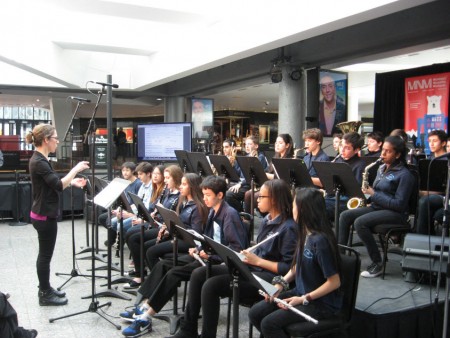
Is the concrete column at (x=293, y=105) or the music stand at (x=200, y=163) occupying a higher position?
the concrete column at (x=293, y=105)

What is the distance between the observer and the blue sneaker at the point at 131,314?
3705mm

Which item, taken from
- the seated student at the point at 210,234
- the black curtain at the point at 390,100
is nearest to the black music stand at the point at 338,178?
the seated student at the point at 210,234

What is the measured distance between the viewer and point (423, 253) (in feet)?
11.2

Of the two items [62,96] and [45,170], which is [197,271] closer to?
[45,170]

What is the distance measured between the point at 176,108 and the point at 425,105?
7696mm

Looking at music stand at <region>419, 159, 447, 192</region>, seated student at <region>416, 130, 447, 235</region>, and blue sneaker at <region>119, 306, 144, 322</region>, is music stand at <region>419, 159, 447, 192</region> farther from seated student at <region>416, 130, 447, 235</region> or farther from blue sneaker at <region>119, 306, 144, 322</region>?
blue sneaker at <region>119, 306, 144, 322</region>

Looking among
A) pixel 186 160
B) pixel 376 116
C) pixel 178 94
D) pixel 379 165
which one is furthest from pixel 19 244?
pixel 178 94

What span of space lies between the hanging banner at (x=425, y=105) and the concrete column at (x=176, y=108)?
23.2 ft

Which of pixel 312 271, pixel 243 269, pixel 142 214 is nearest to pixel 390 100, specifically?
pixel 142 214

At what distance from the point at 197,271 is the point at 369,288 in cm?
141

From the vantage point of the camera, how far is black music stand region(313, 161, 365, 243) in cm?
370

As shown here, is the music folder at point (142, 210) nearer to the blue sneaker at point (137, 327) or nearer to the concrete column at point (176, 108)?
the blue sneaker at point (137, 327)

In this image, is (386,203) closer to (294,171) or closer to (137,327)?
(294,171)

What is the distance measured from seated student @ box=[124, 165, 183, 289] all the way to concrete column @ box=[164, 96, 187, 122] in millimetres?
8877
